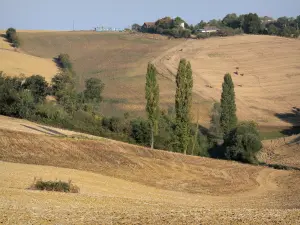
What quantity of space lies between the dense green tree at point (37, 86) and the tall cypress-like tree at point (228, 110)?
21.8 m

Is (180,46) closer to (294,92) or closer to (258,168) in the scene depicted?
(294,92)

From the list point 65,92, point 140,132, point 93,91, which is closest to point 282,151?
point 140,132

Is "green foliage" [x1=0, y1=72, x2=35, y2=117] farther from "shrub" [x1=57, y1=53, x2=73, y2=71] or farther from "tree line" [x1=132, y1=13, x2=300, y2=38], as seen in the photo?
"tree line" [x1=132, y1=13, x2=300, y2=38]

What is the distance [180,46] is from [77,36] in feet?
77.1

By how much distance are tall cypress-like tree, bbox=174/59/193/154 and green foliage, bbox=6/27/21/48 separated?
65.2 metres

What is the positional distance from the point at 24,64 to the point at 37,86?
21452mm

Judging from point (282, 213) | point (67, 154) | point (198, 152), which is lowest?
point (198, 152)

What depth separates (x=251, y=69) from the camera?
9381cm

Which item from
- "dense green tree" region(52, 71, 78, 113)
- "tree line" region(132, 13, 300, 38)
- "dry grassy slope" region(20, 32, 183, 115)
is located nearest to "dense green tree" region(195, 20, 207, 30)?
"tree line" region(132, 13, 300, 38)

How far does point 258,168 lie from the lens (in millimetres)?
42531

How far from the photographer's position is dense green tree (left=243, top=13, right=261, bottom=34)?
12800cm

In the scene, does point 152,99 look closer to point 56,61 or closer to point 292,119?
point 292,119

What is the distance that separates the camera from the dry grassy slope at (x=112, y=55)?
7862 cm

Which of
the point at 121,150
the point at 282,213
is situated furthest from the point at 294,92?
the point at 282,213
